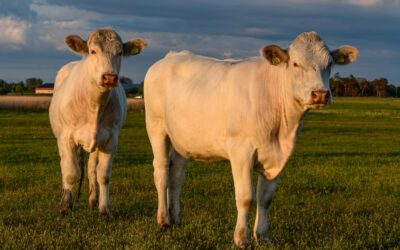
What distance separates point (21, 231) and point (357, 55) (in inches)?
186

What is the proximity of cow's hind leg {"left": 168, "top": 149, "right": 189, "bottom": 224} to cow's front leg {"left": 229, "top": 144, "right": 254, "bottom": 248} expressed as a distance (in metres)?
1.85

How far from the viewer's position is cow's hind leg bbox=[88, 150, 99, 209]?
10.8 metres

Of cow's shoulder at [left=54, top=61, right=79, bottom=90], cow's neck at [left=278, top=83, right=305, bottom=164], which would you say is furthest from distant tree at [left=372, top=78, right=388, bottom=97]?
cow's neck at [left=278, top=83, right=305, bottom=164]

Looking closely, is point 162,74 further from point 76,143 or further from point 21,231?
point 21,231

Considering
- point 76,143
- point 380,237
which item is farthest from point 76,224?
point 380,237

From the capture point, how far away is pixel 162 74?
931 centimetres

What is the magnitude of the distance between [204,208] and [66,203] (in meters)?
2.18

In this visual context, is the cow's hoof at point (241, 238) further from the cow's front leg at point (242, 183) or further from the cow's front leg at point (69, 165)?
the cow's front leg at point (69, 165)

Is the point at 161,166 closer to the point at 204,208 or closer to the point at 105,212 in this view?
the point at 105,212

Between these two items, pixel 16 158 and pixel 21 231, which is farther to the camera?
pixel 16 158

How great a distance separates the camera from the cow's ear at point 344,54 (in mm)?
7746

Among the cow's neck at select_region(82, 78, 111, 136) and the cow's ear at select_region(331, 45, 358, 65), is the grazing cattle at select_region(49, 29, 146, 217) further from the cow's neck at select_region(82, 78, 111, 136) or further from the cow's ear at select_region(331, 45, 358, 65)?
the cow's ear at select_region(331, 45, 358, 65)

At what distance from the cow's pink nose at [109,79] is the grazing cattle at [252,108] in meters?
0.83

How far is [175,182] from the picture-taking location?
9375mm
